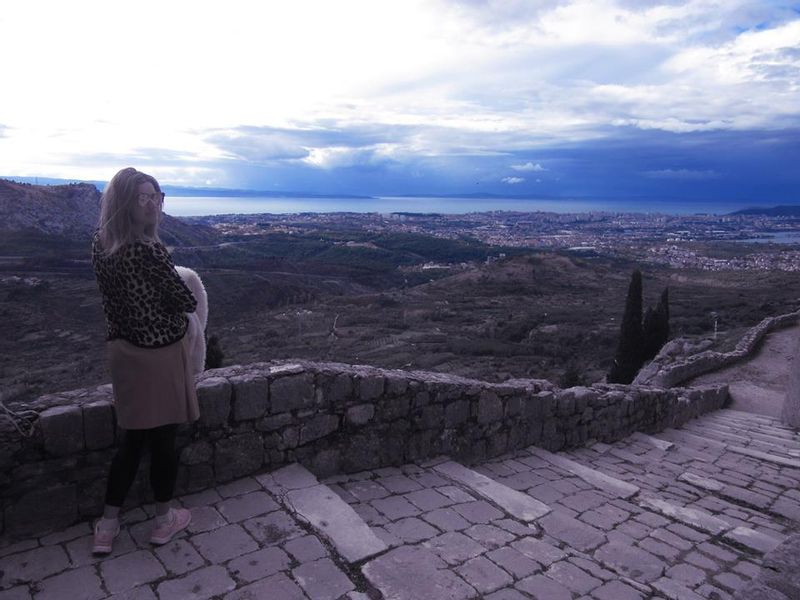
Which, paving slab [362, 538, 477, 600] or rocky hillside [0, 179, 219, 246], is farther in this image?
rocky hillside [0, 179, 219, 246]

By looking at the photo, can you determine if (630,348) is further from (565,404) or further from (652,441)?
(565,404)

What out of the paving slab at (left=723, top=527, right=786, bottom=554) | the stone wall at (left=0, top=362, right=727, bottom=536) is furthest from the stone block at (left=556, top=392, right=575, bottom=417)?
the paving slab at (left=723, top=527, right=786, bottom=554)

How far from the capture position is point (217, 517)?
11.5ft

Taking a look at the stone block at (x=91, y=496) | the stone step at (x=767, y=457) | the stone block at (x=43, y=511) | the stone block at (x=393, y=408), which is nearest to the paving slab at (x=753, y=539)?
the stone block at (x=393, y=408)

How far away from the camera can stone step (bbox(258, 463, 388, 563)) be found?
332 cm

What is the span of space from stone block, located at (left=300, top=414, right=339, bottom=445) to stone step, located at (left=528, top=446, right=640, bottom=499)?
284cm

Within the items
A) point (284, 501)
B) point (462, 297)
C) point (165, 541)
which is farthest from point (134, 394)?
point (462, 297)

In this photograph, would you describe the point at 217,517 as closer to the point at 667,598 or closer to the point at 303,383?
the point at 303,383

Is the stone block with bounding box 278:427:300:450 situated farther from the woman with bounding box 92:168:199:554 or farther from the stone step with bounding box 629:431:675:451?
the stone step with bounding box 629:431:675:451

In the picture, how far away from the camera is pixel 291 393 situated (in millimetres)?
4168

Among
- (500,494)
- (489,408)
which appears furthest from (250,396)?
(489,408)

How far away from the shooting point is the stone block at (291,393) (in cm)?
409

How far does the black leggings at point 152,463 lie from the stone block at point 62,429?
256 millimetres

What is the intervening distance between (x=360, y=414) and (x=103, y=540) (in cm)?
205
